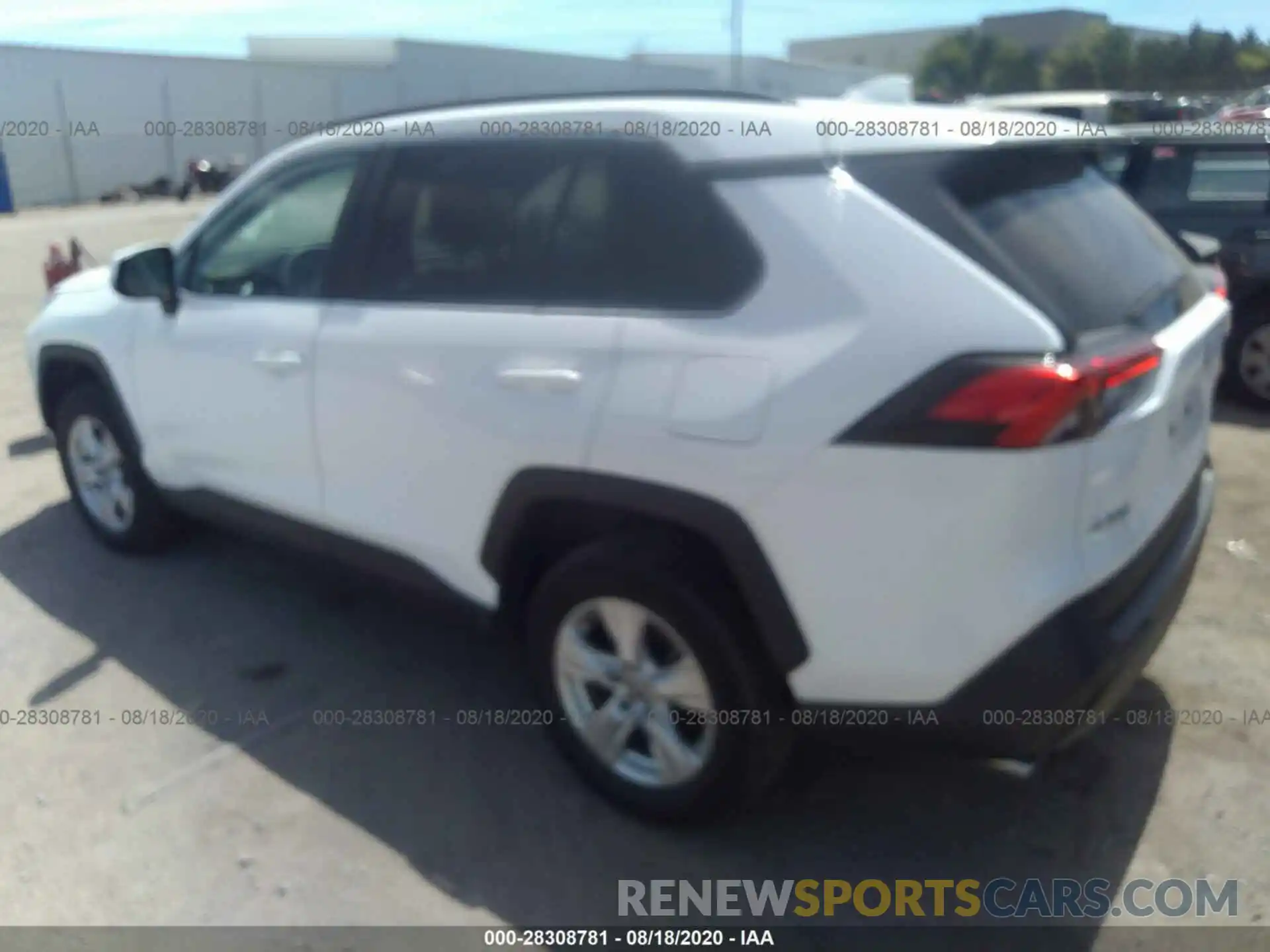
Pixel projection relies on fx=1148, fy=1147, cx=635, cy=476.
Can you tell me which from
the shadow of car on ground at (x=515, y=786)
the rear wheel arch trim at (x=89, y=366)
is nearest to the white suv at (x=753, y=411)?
the shadow of car on ground at (x=515, y=786)

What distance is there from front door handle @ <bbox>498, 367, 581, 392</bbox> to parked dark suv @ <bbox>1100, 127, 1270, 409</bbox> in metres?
4.94

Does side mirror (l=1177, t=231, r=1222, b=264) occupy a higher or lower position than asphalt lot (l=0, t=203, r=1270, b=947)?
→ higher

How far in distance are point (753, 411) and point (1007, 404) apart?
1.79 feet

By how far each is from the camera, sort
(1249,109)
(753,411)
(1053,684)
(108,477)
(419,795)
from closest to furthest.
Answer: (1053,684) → (753,411) → (419,795) → (108,477) → (1249,109)

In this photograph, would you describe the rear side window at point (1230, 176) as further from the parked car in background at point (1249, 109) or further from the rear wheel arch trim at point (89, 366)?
the parked car in background at point (1249, 109)

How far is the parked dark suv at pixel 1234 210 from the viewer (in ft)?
21.8

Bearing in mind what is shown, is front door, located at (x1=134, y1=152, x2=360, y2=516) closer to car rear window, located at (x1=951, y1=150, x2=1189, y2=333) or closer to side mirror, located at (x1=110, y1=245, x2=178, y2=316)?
side mirror, located at (x1=110, y1=245, x2=178, y2=316)

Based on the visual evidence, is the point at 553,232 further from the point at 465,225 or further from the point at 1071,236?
the point at 1071,236

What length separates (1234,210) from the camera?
6.76 metres

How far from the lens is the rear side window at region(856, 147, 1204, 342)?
2.46 metres

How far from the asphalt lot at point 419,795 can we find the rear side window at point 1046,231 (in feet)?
4.04

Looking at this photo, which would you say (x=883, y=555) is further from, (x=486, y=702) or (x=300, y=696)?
(x=300, y=696)

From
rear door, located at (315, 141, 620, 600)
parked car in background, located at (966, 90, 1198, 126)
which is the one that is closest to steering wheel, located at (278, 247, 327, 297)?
rear door, located at (315, 141, 620, 600)

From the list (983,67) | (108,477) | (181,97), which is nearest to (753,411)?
(108,477)
